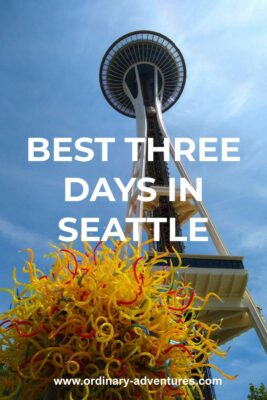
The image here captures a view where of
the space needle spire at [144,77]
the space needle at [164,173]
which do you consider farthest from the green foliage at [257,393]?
the space needle spire at [144,77]

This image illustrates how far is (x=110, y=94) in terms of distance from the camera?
52844mm

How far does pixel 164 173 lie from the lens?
128ft

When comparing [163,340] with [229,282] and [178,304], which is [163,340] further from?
[229,282]

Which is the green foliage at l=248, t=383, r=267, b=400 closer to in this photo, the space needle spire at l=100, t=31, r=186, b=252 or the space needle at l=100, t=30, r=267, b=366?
the space needle at l=100, t=30, r=267, b=366

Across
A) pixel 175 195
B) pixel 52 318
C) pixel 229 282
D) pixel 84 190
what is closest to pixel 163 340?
pixel 52 318

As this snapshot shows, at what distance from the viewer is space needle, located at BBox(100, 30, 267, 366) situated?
24.5 m

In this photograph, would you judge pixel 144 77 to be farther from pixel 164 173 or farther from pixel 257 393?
pixel 257 393

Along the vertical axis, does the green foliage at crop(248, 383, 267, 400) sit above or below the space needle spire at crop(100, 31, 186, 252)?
below

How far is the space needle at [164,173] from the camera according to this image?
80.2ft

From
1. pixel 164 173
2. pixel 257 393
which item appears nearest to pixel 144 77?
pixel 164 173

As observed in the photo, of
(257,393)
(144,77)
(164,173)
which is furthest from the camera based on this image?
(144,77)

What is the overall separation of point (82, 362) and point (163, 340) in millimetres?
703

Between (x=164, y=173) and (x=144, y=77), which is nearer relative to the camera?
(x=164, y=173)

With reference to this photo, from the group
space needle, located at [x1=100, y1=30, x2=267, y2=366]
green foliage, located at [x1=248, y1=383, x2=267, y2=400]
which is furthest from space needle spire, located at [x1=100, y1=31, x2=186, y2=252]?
green foliage, located at [x1=248, y1=383, x2=267, y2=400]
